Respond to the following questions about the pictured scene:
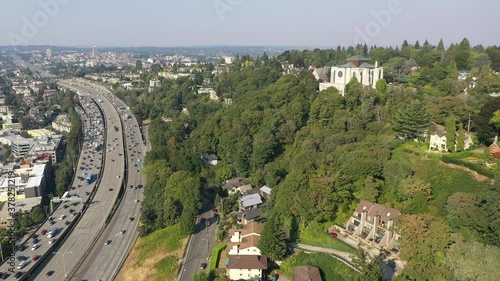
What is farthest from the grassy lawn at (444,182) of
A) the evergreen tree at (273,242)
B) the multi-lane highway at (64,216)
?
the multi-lane highway at (64,216)

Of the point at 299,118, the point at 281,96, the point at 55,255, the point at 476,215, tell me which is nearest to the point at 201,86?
the point at 281,96

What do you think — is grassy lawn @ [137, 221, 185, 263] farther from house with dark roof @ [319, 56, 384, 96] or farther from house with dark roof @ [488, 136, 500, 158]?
house with dark roof @ [319, 56, 384, 96]

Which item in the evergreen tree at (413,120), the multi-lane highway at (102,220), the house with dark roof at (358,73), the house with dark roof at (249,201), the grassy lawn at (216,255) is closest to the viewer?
the grassy lawn at (216,255)

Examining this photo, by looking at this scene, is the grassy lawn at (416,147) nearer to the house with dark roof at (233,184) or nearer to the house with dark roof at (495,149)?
the house with dark roof at (495,149)

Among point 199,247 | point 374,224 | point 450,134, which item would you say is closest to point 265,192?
point 199,247

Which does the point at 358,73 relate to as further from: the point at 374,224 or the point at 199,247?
the point at 199,247

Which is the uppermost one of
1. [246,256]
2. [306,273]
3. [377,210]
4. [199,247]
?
[377,210]
